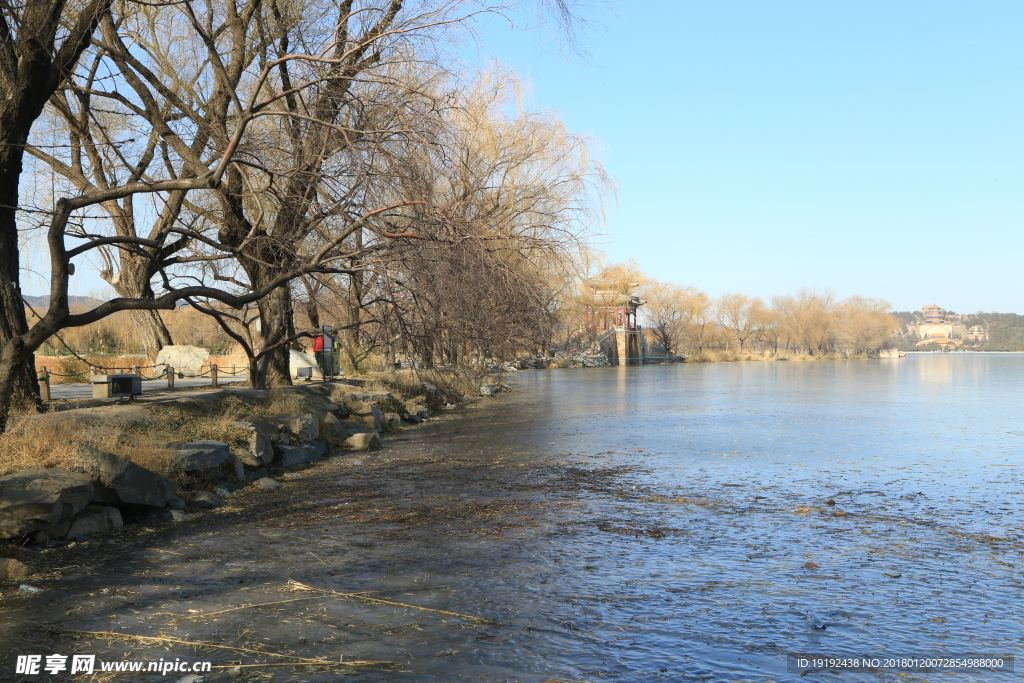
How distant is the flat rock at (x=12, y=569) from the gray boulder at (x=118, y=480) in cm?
166

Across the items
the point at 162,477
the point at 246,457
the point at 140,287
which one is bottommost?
the point at 246,457

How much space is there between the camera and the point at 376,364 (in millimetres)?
27406

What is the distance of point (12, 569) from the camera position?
6.96 metres

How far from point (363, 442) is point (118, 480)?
269 inches

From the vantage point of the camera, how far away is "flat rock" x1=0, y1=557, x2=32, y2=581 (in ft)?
22.7

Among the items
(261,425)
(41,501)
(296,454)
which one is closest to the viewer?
(41,501)

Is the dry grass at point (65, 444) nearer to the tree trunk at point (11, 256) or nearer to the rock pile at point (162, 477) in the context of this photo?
the rock pile at point (162, 477)

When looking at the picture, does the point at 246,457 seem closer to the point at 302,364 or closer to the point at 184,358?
the point at 302,364

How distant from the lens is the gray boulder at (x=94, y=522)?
8.27 metres

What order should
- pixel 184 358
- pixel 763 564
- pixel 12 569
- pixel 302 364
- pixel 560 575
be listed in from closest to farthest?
pixel 12 569 → pixel 560 575 → pixel 763 564 → pixel 302 364 → pixel 184 358

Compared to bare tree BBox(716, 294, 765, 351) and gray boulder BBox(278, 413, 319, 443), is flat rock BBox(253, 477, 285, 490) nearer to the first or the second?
gray boulder BBox(278, 413, 319, 443)

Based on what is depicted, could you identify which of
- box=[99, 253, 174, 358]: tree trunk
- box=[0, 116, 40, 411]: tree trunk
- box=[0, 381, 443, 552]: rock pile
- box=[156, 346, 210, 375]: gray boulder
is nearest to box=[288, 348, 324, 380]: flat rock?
box=[156, 346, 210, 375]: gray boulder

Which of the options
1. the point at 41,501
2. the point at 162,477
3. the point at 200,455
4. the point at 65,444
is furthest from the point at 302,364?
the point at 41,501

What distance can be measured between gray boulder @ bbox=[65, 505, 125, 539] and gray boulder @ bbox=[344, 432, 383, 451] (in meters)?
6.72
